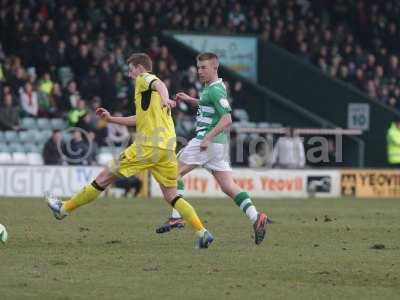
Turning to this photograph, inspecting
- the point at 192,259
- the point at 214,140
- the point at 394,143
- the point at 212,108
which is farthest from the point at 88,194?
the point at 394,143

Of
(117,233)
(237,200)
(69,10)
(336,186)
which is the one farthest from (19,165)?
(237,200)

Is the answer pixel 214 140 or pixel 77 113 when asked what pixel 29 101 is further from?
pixel 214 140

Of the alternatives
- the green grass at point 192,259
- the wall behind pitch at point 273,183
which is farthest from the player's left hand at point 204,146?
the wall behind pitch at point 273,183

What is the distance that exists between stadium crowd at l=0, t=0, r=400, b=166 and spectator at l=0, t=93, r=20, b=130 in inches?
0.9

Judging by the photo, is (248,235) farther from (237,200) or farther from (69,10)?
(69,10)

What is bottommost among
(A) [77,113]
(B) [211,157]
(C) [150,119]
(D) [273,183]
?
(D) [273,183]

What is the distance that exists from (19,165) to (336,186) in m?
8.39

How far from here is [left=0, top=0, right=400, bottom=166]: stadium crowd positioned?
27.2m

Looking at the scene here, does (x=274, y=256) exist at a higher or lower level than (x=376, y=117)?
lower

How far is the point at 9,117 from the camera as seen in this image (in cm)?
2619

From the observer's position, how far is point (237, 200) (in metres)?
13.3

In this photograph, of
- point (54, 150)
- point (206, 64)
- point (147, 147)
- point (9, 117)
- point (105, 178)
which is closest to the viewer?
point (147, 147)

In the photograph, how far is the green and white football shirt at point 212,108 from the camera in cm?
1341

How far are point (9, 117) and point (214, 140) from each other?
1360 centimetres
